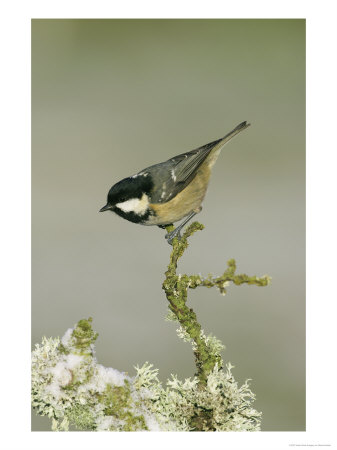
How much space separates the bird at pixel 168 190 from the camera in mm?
2211

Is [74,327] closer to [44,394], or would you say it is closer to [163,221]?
[44,394]

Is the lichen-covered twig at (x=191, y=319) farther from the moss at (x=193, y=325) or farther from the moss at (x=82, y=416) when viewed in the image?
the moss at (x=82, y=416)

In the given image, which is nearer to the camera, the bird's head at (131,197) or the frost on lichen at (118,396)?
the frost on lichen at (118,396)

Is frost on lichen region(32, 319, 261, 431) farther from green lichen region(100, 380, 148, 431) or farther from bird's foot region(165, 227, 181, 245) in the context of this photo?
bird's foot region(165, 227, 181, 245)

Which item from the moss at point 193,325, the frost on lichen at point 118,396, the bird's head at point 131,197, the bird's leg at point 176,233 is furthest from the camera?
the bird's leg at point 176,233

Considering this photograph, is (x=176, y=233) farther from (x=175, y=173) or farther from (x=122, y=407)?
(x=122, y=407)

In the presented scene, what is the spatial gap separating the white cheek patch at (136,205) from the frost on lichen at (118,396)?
956 mm

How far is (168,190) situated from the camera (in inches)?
97.4

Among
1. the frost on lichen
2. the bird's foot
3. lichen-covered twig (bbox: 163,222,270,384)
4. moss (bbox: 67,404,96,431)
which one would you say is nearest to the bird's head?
the bird's foot

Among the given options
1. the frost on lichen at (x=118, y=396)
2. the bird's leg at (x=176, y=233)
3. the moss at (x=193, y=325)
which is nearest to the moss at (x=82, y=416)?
the frost on lichen at (x=118, y=396)

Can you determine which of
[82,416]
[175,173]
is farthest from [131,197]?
[82,416]

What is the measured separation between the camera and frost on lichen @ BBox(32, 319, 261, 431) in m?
1.31

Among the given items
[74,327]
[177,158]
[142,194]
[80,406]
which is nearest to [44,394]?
[80,406]

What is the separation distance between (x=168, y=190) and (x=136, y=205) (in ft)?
0.87
